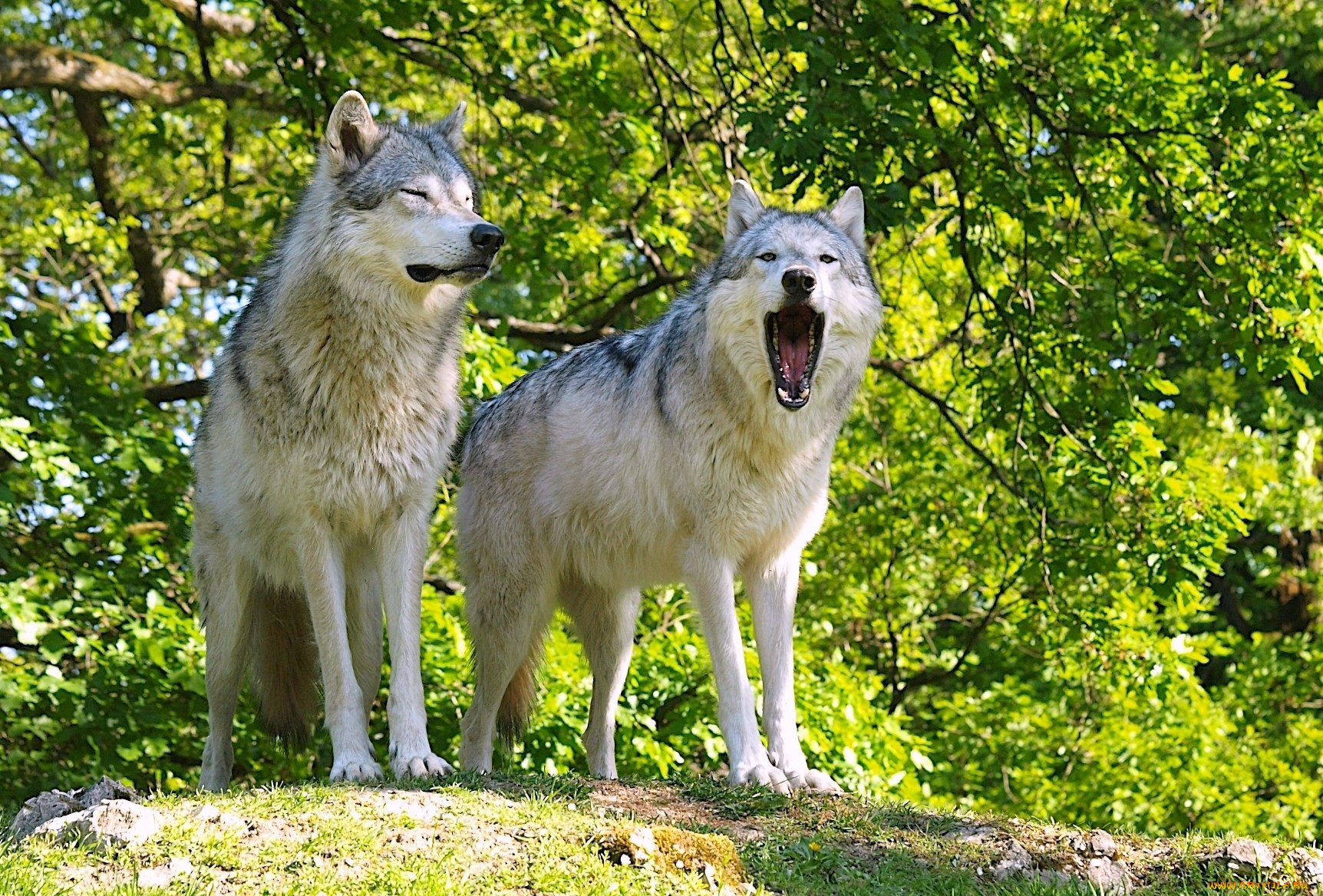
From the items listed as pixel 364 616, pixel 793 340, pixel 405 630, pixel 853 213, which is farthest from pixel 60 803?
pixel 853 213

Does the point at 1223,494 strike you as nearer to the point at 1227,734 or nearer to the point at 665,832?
the point at 1227,734

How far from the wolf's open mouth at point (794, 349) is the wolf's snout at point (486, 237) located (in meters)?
1.15

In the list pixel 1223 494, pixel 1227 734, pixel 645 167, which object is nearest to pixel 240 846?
pixel 1223 494

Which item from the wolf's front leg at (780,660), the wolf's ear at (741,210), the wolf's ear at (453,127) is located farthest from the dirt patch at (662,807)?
the wolf's ear at (453,127)

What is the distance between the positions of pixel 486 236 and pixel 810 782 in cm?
244

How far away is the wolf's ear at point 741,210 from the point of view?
600cm

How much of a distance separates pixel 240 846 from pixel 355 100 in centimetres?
295

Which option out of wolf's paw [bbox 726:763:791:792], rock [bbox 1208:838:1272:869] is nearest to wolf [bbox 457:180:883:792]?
wolf's paw [bbox 726:763:791:792]

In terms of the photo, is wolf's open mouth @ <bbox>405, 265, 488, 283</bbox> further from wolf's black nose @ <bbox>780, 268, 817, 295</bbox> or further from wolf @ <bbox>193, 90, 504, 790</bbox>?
wolf's black nose @ <bbox>780, 268, 817, 295</bbox>

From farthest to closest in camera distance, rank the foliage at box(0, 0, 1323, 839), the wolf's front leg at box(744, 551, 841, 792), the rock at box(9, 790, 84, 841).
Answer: the foliage at box(0, 0, 1323, 839) < the wolf's front leg at box(744, 551, 841, 792) < the rock at box(9, 790, 84, 841)

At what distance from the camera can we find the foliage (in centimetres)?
826

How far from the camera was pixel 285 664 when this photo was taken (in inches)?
241

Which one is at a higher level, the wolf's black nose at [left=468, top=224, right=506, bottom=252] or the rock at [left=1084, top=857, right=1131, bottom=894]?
the wolf's black nose at [left=468, top=224, right=506, bottom=252]

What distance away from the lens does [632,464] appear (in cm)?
599
